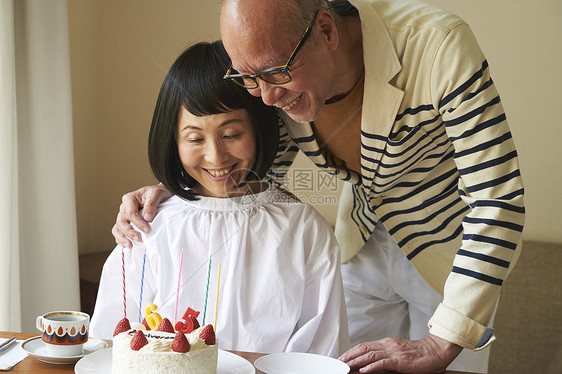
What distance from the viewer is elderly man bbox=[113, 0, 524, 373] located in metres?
1.26

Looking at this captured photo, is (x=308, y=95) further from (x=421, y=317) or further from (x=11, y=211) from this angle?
(x=11, y=211)

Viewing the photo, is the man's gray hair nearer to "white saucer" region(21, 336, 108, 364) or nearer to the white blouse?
the white blouse

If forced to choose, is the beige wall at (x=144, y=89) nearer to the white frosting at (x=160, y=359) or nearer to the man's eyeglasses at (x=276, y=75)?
the man's eyeglasses at (x=276, y=75)

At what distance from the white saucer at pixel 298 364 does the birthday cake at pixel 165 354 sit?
98 mm

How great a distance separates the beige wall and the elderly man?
1048 millimetres

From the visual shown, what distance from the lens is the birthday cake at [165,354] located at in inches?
40.9

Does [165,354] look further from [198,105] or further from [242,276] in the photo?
[198,105]

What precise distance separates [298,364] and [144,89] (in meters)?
2.16

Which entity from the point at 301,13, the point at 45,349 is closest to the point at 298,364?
the point at 45,349

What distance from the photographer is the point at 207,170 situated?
1483mm

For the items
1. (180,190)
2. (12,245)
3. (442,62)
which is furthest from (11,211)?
(442,62)

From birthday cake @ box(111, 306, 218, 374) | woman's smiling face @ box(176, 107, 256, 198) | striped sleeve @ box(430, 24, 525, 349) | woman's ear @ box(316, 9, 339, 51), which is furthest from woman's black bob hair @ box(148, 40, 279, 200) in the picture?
birthday cake @ box(111, 306, 218, 374)

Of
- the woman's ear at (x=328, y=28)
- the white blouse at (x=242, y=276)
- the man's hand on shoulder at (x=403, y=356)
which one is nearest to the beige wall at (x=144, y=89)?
the white blouse at (x=242, y=276)

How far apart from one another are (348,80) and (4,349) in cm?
92
